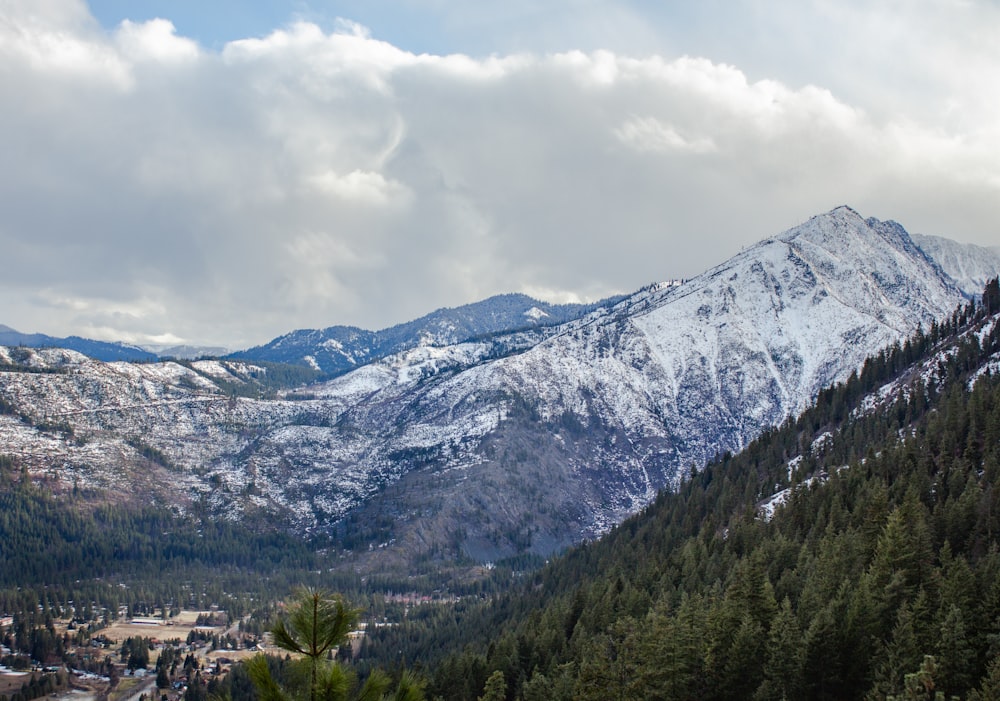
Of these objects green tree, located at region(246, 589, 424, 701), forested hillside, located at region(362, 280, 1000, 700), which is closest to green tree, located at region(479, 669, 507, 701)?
forested hillside, located at region(362, 280, 1000, 700)

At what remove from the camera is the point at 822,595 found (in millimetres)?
80812

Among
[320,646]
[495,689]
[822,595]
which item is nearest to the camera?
[320,646]

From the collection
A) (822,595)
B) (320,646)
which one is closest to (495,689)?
(822,595)

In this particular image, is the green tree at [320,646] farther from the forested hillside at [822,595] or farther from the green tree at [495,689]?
the green tree at [495,689]

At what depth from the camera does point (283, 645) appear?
2403cm

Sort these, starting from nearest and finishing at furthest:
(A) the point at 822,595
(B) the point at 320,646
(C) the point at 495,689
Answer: (B) the point at 320,646, (A) the point at 822,595, (C) the point at 495,689

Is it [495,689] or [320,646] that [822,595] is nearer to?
[495,689]

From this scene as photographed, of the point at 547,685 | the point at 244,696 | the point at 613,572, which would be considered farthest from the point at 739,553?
the point at 244,696

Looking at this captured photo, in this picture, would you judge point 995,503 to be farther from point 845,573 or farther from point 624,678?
point 624,678

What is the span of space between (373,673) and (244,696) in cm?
16591

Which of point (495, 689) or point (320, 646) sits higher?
point (320, 646)

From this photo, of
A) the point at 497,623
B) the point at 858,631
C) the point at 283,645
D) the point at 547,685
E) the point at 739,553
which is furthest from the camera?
the point at 497,623

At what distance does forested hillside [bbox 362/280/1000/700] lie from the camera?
6266cm

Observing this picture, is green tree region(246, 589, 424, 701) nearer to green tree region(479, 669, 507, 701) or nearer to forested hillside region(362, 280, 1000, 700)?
forested hillside region(362, 280, 1000, 700)
